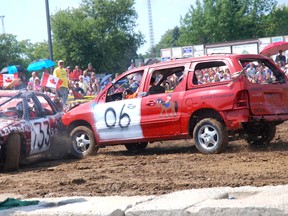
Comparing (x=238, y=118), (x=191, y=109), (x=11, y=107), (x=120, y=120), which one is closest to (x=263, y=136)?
(x=238, y=118)

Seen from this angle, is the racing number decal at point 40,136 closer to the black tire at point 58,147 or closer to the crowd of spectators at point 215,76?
the black tire at point 58,147

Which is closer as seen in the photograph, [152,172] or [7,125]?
[152,172]

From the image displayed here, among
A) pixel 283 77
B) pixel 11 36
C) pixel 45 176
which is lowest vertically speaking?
pixel 45 176

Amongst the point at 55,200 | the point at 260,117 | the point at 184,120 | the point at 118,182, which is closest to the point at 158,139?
the point at 184,120

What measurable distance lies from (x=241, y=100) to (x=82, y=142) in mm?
3587

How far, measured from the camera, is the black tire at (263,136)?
1159 centimetres

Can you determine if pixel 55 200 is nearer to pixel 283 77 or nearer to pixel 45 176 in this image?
pixel 45 176

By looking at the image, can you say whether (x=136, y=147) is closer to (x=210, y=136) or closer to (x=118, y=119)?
(x=118, y=119)

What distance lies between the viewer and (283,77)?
11398 millimetres

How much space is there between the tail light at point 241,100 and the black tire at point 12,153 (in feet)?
12.7

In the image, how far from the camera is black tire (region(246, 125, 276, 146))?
456 inches

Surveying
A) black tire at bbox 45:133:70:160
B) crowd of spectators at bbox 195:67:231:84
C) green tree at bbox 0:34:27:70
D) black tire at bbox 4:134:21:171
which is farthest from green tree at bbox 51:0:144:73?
black tire at bbox 4:134:21:171

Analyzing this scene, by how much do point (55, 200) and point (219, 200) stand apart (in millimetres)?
1840

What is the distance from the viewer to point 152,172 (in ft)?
29.5
